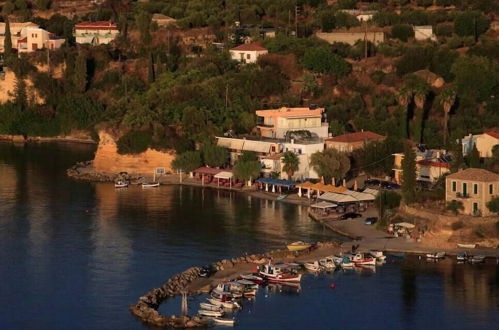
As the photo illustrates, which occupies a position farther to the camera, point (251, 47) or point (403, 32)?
point (403, 32)

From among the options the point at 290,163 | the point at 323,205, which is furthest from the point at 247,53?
the point at 323,205

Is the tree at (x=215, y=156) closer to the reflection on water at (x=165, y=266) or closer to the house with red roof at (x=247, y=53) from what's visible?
the reflection on water at (x=165, y=266)

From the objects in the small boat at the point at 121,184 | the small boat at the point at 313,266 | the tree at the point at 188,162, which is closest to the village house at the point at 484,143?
the tree at the point at 188,162

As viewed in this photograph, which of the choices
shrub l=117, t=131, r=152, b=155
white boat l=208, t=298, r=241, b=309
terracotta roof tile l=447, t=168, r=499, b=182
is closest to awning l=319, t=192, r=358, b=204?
terracotta roof tile l=447, t=168, r=499, b=182

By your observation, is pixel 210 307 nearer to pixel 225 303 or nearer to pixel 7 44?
pixel 225 303

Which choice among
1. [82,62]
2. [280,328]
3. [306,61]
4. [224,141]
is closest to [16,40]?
[82,62]

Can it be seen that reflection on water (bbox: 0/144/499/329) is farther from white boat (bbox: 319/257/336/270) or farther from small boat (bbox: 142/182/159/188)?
small boat (bbox: 142/182/159/188)

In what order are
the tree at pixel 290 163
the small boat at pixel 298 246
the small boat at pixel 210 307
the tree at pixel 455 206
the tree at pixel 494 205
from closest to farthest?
the small boat at pixel 210 307 → the small boat at pixel 298 246 → the tree at pixel 494 205 → the tree at pixel 455 206 → the tree at pixel 290 163
